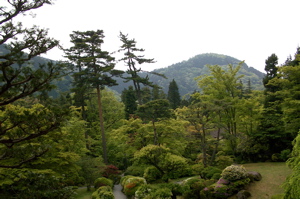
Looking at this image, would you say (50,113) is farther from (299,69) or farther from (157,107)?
(299,69)

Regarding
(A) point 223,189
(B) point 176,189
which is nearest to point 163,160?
(B) point 176,189

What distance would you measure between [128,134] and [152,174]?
181 inches

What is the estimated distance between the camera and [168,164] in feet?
53.3

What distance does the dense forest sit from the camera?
6215 mm

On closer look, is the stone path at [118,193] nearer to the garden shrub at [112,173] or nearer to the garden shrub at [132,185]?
the garden shrub at [132,185]

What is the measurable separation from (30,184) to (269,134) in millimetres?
17509

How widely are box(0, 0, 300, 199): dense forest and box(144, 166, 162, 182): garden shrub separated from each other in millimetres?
74

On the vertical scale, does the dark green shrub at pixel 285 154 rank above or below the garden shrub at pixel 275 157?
above

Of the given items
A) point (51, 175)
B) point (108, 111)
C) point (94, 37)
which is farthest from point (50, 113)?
point (108, 111)

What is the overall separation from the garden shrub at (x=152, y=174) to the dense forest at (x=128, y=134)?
0.24ft

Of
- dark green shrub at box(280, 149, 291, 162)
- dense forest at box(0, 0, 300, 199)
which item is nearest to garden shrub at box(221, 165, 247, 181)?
dense forest at box(0, 0, 300, 199)

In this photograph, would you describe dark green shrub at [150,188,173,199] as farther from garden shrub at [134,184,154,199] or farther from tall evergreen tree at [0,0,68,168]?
tall evergreen tree at [0,0,68,168]

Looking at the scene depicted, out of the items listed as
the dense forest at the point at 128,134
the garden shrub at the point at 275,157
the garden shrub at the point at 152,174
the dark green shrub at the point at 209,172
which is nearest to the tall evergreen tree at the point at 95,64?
the dense forest at the point at 128,134

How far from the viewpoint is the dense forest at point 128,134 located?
6.21 m
